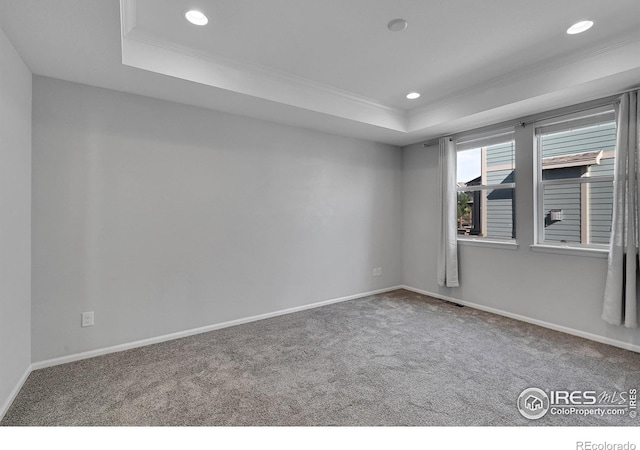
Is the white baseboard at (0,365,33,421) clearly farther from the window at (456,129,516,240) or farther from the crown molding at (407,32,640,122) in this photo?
the window at (456,129,516,240)

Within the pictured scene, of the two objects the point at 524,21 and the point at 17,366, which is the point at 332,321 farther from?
the point at 524,21

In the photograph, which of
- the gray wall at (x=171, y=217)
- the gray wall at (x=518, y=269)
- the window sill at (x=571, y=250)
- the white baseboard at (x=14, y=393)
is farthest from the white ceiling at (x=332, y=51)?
the white baseboard at (x=14, y=393)

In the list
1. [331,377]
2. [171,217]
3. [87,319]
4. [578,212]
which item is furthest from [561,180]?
[87,319]

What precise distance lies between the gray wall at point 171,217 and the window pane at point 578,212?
2.29 meters

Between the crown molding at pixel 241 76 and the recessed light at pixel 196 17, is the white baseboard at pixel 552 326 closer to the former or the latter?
the crown molding at pixel 241 76

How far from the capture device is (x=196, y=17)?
2.19 metres

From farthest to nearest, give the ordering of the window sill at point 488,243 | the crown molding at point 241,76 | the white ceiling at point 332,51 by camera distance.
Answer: the window sill at point 488,243
the crown molding at point 241,76
the white ceiling at point 332,51

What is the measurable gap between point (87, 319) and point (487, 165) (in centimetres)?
459

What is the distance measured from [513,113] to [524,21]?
52.4 inches

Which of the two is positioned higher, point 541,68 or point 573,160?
point 541,68

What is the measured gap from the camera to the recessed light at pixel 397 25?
2234 millimetres

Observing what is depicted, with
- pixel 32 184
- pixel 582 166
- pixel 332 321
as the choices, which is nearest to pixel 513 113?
pixel 582 166

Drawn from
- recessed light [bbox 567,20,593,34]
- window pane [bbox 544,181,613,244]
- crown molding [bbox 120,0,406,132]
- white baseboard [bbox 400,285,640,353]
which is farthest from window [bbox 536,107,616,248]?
crown molding [bbox 120,0,406,132]

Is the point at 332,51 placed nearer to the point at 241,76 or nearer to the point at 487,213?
the point at 241,76
